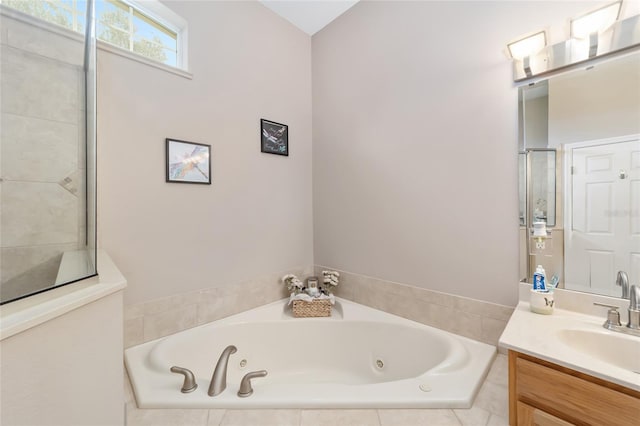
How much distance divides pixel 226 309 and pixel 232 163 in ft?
3.52

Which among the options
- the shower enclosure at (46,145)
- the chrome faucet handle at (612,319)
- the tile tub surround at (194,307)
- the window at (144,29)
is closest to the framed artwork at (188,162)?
the shower enclosure at (46,145)

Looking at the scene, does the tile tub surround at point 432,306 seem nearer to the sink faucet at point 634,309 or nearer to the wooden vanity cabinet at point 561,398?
the sink faucet at point 634,309

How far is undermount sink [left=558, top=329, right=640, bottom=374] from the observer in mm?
1000

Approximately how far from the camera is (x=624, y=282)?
1152 millimetres

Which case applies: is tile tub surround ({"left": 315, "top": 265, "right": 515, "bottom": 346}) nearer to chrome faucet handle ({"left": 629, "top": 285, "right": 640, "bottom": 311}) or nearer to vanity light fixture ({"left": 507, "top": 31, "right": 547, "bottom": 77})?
chrome faucet handle ({"left": 629, "top": 285, "right": 640, "bottom": 311})

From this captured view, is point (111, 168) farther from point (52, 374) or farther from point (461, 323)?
point (461, 323)

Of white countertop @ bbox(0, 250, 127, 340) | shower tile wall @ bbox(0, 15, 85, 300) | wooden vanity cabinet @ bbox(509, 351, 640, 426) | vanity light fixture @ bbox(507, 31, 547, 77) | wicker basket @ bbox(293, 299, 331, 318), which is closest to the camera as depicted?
white countertop @ bbox(0, 250, 127, 340)

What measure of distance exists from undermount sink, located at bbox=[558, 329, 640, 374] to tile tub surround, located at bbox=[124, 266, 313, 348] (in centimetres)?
179

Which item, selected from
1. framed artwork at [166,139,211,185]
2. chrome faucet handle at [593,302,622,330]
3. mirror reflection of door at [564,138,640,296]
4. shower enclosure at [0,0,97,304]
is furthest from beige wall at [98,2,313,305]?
chrome faucet handle at [593,302,622,330]

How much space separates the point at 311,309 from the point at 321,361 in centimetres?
37

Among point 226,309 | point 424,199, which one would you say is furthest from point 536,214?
point 226,309

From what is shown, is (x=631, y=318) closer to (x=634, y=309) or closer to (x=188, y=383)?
(x=634, y=309)

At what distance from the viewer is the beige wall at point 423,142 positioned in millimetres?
1478

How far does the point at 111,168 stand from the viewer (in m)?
1.49
